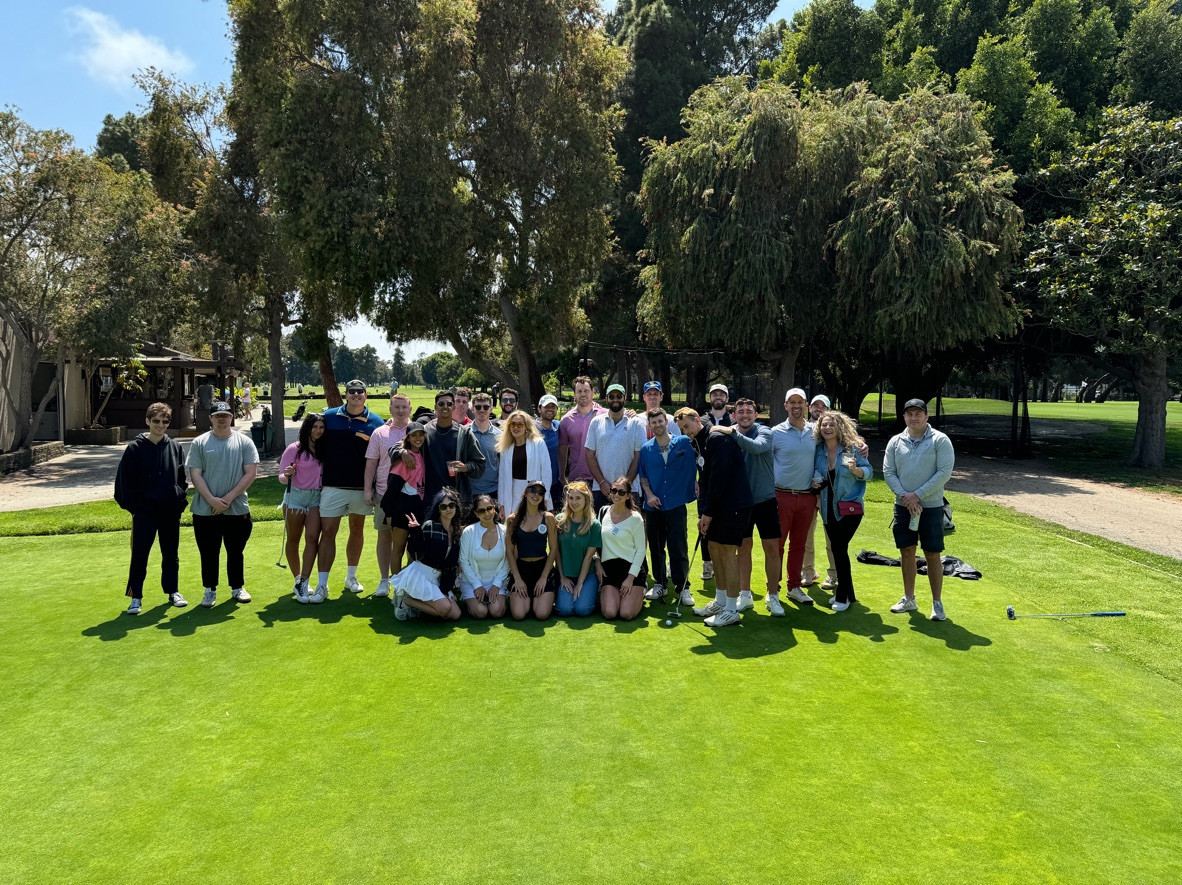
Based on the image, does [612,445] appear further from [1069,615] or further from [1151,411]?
[1151,411]

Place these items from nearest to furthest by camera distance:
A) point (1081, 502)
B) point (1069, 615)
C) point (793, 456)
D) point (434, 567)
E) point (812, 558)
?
point (434, 567), point (1069, 615), point (793, 456), point (812, 558), point (1081, 502)

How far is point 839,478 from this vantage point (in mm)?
7215

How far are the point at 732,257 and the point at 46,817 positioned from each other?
18674mm

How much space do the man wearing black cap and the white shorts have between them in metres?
4.71

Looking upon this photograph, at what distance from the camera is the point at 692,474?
732 centimetres

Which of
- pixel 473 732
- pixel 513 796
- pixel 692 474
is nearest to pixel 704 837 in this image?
pixel 513 796

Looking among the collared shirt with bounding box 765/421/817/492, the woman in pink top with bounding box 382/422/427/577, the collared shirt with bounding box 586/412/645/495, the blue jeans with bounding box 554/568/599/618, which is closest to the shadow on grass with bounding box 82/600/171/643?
the woman in pink top with bounding box 382/422/427/577

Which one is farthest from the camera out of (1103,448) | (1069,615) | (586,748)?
(1103,448)

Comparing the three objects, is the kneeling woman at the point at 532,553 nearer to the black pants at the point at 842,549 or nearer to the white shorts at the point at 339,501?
the white shorts at the point at 339,501

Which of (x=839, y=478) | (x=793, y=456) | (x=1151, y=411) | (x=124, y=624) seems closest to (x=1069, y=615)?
(x=839, y=478)

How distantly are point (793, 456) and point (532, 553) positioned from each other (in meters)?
2.51

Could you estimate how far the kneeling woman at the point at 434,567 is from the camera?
662 cm

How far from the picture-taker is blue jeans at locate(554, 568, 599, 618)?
22.6 feet

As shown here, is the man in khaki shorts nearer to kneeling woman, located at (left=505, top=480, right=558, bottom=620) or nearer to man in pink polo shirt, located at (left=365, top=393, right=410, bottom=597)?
man in pink polo shirt, located at (left=365, top=393, right=410, bottom=597)
